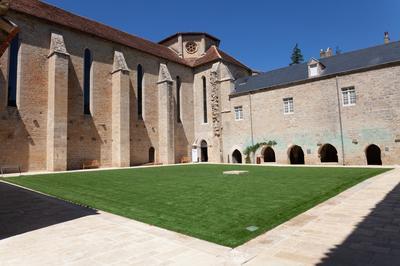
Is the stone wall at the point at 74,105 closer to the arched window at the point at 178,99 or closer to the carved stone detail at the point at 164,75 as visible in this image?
the carved stone detail at the point at 164,75

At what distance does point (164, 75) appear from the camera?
2720cm

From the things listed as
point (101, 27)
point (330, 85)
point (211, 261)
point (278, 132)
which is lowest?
point (211, 261)

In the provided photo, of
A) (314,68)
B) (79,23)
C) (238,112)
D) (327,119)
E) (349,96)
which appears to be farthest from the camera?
(238,112)

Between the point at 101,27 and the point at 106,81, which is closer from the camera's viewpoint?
the point at 106,81

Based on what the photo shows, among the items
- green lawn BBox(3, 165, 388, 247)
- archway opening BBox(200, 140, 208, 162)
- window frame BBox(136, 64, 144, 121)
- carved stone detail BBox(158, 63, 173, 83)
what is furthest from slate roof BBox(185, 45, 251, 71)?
green lawn BBox(3, 165, 388, 247)

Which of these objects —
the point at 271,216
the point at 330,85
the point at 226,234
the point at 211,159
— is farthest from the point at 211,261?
the point at 211,159

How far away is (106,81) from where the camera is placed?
75.7 feet

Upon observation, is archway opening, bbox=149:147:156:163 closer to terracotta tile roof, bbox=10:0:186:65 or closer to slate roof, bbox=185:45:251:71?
terracotta tile roof, bbox=10:0:186:65

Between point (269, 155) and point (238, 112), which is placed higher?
point (238, 112)

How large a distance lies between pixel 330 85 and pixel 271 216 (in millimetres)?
18628

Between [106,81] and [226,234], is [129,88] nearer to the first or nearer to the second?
[106,81]

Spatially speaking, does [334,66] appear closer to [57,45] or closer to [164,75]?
[164,75]

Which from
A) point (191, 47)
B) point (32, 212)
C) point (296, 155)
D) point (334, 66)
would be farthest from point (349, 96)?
point (32, 212)

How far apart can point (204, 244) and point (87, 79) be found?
20.9 meters
